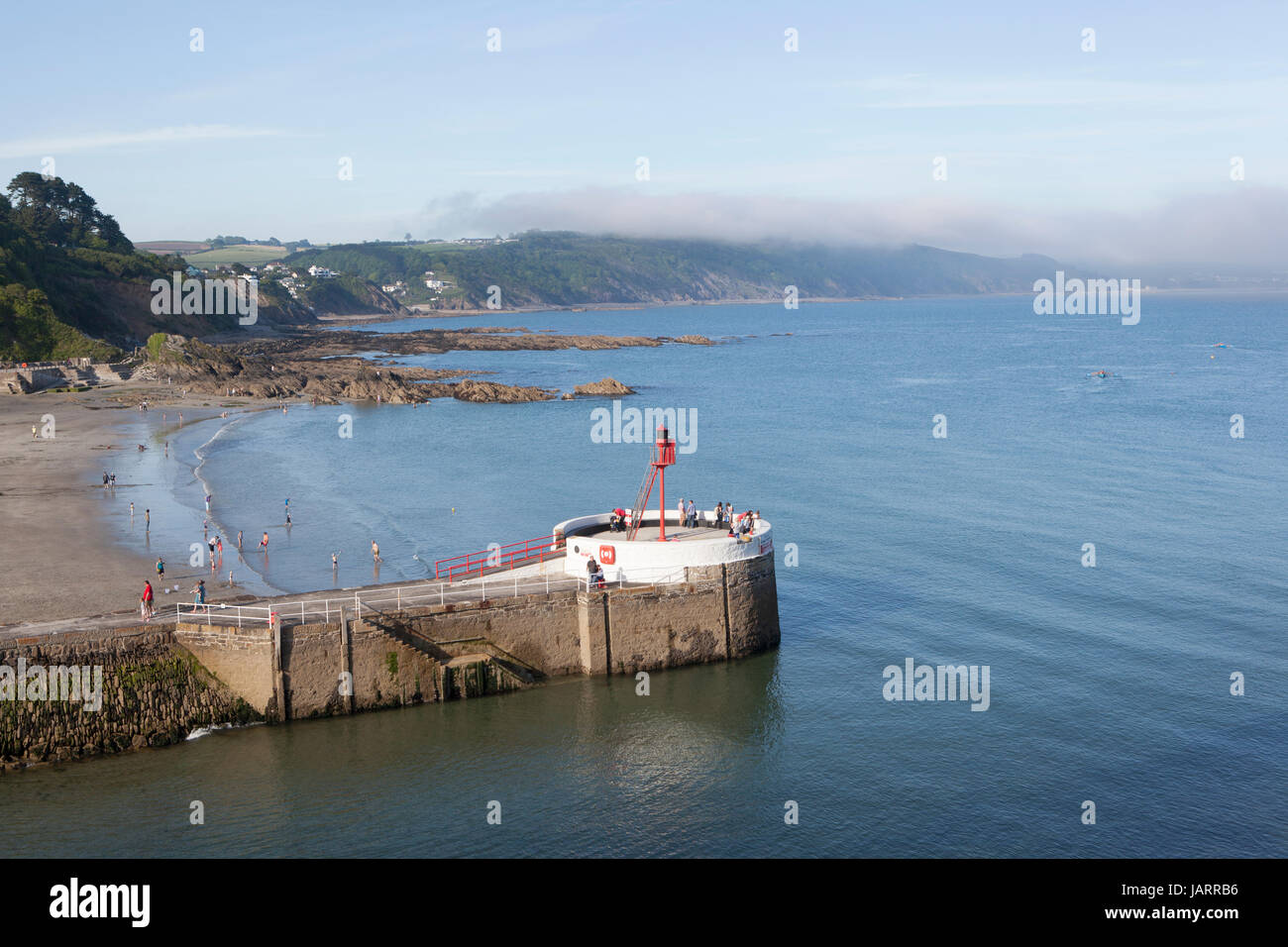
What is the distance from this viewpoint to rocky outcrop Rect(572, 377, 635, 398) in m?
113

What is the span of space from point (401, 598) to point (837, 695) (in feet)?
43.2

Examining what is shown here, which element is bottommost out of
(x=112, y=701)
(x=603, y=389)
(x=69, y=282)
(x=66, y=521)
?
(x=112, y=701)

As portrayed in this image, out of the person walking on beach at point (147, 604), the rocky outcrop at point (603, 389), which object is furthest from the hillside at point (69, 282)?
the person walking on beach at point (147, 604)

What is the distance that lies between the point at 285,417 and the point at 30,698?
2877 inches

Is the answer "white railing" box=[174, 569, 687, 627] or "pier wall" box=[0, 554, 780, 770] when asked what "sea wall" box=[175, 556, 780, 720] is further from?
"white railing" box=[174, 569, 687, 627]

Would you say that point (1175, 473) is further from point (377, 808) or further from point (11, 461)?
point (11, 461)

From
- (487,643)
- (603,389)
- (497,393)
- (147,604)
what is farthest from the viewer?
(603,389)

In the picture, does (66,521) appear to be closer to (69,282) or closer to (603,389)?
(603,389)

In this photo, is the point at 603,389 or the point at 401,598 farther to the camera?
the point at 603,389

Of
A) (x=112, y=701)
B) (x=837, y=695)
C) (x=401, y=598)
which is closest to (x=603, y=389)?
(x=401, y=598)

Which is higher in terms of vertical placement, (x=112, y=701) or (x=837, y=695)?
(x=112, y=701)

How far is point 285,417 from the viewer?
320ft

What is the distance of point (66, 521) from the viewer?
1907 inches

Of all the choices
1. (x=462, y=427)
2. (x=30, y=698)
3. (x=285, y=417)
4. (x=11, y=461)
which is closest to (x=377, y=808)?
(x=30, y=698)
